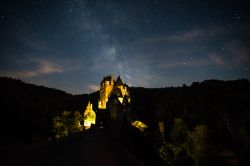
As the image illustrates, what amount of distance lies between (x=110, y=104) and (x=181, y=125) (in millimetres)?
16775

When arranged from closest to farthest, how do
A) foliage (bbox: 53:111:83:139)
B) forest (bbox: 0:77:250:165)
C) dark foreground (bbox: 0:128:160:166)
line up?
1. dark foreground (bbox: 0:128:160:166)
2. forest (bbox: 0:77:250:165)
3. foliage (bbox: 53:111:83:139)

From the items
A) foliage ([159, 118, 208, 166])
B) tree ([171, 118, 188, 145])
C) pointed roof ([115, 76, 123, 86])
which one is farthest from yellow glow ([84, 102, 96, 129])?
tree ([171, 118, 188, 145])

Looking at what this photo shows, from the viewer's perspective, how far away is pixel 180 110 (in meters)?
85.2

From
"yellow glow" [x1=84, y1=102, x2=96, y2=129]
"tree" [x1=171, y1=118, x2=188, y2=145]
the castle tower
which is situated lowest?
"tree" [x1=171, y1=118, x2=188, y2=145]

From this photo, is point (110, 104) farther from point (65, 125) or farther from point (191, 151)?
point (191, 151)

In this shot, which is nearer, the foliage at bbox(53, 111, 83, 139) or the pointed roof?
the foliage at bbox(53, 111, 83, 139)

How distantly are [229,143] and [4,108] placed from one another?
2142 inches

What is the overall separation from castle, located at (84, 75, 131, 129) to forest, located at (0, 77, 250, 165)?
7.07 metres

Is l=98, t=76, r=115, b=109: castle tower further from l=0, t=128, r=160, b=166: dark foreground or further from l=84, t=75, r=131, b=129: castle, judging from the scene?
l=0, t=128, r=160, b=166: dark foreground

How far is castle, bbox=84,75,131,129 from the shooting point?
4221cm

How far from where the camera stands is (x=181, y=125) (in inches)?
1950

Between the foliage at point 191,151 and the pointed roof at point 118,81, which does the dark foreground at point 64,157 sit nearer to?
the foliage at point 191,151

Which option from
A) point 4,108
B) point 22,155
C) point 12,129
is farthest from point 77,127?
point 22,155

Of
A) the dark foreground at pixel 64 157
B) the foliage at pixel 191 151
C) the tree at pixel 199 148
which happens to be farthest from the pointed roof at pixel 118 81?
the dark foreground at pixel 64 157
